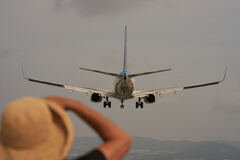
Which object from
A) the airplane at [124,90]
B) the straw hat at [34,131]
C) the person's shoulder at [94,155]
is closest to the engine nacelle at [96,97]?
the airplane at [124,90]

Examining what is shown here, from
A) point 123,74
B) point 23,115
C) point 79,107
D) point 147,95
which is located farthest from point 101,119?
point 147,95

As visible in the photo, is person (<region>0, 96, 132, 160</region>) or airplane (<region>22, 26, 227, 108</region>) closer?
person (<region>0, 96, 132, 160</region>)

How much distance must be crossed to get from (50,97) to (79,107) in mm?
331

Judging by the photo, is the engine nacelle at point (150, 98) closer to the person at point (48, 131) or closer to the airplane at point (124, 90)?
the airplane at point (124, 90)

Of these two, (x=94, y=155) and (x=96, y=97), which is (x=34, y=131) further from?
(x=96, y=97)

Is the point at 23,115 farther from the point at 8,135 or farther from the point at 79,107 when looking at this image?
the point at 79,107

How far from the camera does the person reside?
4.06 meters

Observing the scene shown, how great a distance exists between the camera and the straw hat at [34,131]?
4.04 m

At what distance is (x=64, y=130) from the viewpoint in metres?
4.49

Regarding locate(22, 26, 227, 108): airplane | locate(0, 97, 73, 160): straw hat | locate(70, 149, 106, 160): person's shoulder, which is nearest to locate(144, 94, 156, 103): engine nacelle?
locate(22, 26, 227, 108): airplane

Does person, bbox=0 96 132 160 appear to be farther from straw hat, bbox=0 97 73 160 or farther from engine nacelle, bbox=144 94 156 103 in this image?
engine nacelle, bbox=144 94 156 103

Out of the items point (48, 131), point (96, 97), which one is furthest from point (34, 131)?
point (96, 97)

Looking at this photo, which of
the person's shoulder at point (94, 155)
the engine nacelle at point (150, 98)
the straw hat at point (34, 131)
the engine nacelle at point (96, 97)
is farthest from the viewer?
the engine nacelle at point (150, 98)

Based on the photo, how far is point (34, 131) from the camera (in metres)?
4.11
